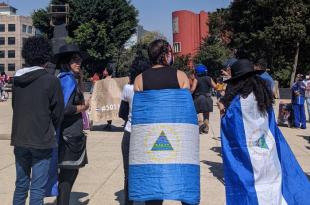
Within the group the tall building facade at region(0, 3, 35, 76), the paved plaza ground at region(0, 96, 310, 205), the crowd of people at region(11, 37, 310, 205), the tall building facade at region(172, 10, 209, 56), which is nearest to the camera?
the crowd of people at region(11, 37, 310, 205)

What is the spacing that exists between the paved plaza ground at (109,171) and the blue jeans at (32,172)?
1.51 metres

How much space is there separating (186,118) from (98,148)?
6250 mm

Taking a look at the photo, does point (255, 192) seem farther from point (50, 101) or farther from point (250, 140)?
point (50, 101)

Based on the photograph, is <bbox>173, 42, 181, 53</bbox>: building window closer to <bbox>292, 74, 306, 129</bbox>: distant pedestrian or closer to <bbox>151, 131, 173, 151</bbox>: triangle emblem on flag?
<bbox>292, 74, 306, 129</bbox>: distant pedestrian

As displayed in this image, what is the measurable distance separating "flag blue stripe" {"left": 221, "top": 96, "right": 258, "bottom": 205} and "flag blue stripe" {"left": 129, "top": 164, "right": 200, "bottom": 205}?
40 cm

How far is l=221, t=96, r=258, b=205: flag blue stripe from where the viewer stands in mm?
4027

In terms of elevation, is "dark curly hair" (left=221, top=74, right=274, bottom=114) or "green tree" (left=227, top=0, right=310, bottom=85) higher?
"green tree" (left=227, top=0, right=310, bottom=85)

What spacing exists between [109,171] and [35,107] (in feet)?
12.0

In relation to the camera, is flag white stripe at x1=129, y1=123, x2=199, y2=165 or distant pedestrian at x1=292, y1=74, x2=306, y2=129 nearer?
A: flag white stripe at x1=129, y1=123, x2=199, y2=165

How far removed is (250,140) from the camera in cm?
406

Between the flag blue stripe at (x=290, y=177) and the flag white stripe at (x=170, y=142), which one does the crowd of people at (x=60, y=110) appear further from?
the flag white stripe at (x=170, y=142)

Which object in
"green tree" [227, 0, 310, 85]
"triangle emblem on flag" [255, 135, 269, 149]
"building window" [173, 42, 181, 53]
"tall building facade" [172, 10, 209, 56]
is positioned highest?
"tall building facade" [172, 10, 209, 56]

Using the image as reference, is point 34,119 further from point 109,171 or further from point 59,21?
point 59,21

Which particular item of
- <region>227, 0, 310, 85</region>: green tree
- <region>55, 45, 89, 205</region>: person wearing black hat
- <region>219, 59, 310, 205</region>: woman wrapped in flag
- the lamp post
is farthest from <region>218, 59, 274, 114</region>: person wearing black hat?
<region>227, 0, 310, 85</region>: green tree
